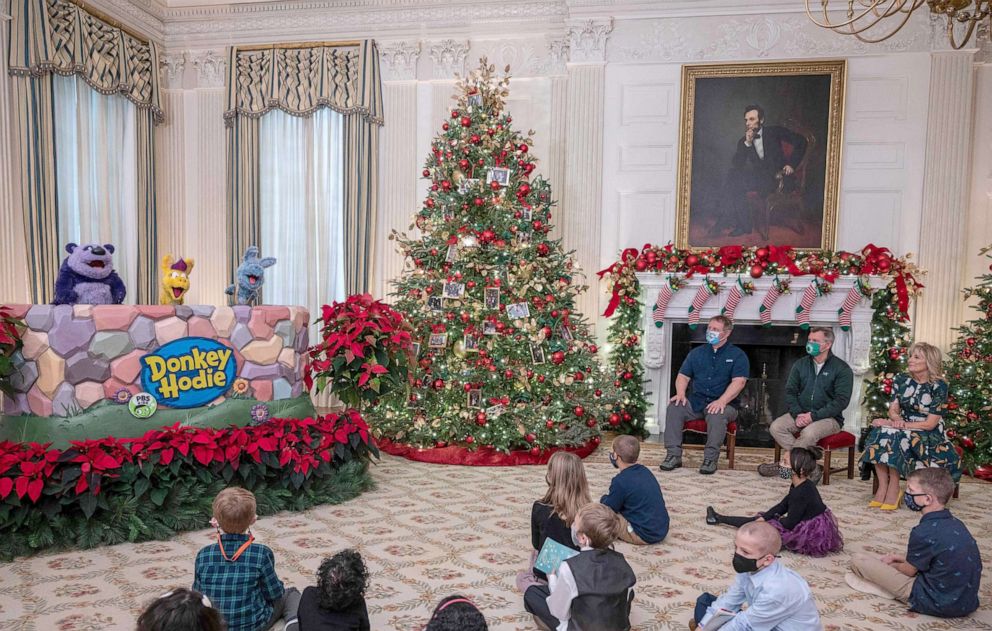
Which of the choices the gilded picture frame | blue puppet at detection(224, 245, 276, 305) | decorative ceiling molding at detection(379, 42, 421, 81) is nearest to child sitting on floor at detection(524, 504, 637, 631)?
blue puppet at detection(224, 245, 276, 305)

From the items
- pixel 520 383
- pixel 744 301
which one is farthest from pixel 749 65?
pixel 520 383

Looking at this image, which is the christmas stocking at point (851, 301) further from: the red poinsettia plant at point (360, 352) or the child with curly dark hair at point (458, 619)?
the child with curly dark hair at point (458, 619)

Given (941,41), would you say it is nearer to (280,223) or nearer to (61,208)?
(280,223)

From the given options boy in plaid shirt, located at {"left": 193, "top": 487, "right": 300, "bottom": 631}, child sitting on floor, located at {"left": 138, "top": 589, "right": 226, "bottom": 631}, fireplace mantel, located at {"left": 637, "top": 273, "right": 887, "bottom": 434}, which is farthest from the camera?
fireplace mantel, located at {"left": 637, "top": 273, "right": 887, "bottom": 434}

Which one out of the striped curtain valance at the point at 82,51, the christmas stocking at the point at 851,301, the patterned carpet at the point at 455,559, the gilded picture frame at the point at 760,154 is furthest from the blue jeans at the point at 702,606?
the striped curtain valance at the point at 82,51

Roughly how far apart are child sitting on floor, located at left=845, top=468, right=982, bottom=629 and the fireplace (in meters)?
4.28

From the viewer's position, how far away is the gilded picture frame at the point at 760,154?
7730mm

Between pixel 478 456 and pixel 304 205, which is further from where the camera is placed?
pixel 304 205

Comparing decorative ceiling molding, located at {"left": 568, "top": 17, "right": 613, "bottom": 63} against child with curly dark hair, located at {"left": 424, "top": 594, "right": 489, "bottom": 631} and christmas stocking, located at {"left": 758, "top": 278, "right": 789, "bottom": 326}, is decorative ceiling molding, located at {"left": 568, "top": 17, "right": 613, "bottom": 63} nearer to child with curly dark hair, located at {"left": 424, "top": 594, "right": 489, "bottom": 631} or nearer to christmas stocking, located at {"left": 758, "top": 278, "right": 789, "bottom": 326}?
christmas stocking, located at {"left": 758, "top": 278, "right": 789, "bottom": 326}

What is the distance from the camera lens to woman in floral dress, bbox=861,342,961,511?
518 centimetres

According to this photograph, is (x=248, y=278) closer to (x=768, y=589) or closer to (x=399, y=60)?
(x=768, y=589)

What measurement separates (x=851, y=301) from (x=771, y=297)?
0.80 metres

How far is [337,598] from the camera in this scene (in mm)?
2414

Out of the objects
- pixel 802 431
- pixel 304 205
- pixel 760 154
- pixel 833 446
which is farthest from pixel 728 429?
pixel 304 205
